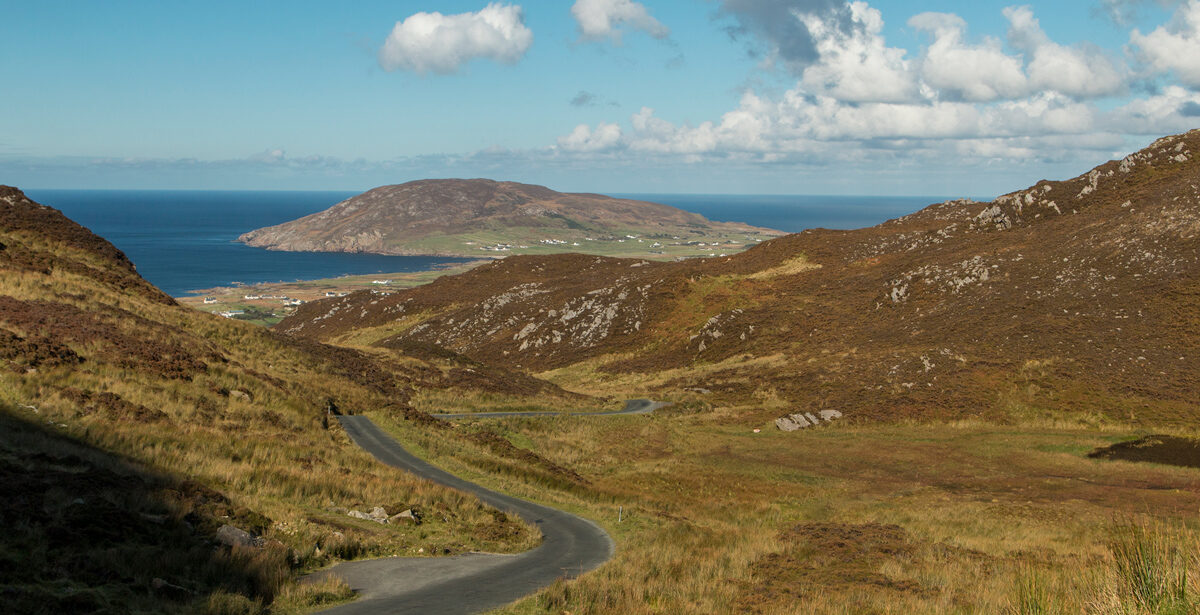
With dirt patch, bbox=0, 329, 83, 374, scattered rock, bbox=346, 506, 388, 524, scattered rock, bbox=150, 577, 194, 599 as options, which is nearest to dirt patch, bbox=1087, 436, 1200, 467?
scattered rock, bbox=346, 506, 388, 524

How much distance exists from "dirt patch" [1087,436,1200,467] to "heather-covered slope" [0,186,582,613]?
29442 mm

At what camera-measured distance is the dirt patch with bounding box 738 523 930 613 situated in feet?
46.3

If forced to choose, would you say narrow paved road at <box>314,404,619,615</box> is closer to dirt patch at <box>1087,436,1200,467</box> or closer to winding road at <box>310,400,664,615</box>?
winding road at <box>310,400,664,615</box>

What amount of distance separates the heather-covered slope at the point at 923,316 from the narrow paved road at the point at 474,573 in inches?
1389

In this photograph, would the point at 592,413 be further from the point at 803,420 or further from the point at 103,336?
the point at 103,336

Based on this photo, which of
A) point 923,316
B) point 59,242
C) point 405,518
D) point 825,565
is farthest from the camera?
point 923,316

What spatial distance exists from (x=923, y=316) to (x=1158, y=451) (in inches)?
1153

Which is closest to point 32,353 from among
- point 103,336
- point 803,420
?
point 103,336

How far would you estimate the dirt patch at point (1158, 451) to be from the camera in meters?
35.9

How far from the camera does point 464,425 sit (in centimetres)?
4203

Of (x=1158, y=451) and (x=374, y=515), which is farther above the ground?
(x=374, y=515)

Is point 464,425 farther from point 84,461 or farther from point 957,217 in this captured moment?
point 957,217

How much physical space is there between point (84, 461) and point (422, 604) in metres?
9.38

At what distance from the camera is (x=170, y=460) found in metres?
19.1
